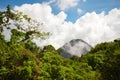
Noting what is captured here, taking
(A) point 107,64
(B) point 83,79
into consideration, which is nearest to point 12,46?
(B) point 83,79

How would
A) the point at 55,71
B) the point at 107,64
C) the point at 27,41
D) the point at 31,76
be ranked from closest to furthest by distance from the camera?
the point at 31,76 < the point at 55,71 < the point at 27,41 < the point at 107,64

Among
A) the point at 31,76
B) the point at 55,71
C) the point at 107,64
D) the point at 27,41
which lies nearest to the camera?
the point at 31,76

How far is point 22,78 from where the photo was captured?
85.1ft

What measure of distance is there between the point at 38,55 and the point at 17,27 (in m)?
3.81

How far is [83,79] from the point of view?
3125 cm

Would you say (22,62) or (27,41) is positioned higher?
(27,41)

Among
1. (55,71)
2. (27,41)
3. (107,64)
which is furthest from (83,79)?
(107,64)

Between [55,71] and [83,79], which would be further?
[83,79]

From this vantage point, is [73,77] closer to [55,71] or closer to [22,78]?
[55,71]

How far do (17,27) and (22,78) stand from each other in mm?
5766

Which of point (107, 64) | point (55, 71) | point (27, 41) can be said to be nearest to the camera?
point (55, 71)

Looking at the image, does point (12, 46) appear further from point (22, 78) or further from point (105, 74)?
point (105, 74)

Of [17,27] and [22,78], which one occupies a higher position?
[17,27]

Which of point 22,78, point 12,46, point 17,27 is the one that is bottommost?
point 22,78
